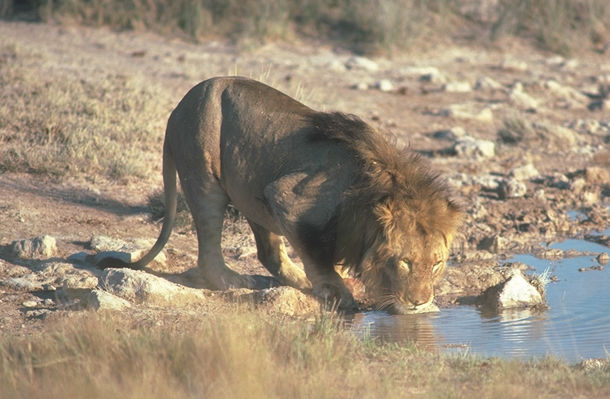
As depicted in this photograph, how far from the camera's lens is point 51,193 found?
9.62m

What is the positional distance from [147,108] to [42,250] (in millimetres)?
4418

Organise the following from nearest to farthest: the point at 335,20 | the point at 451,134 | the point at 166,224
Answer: the point at 166,224 → the point at 451,134 → the point at 335,20

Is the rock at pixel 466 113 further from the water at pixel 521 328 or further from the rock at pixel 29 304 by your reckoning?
the rock at pixel 29 304

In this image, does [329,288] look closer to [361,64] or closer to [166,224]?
[166,224]

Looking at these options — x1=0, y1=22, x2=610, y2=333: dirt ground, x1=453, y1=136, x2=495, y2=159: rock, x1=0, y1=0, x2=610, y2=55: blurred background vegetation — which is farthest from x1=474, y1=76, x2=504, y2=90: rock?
x1=453, y1=136, x2=495, y2=159: rock

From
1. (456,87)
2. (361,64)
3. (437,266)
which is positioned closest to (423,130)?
(456,87)

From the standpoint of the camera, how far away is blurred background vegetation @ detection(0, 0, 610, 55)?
18000mm

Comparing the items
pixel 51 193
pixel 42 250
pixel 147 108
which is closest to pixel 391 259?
pixel 42 250

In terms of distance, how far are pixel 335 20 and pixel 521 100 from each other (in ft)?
15.4

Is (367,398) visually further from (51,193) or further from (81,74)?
(81,74)

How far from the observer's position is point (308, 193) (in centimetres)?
679

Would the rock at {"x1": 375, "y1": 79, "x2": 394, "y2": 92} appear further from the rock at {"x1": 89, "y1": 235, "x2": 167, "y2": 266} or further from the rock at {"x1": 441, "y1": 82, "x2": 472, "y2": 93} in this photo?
the rock at {"x1": 89, "y1": 235, "x2": 167, "y2": 266}

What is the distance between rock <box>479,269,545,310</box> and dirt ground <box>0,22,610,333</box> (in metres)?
0.35

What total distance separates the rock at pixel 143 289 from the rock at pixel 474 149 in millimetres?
5955
